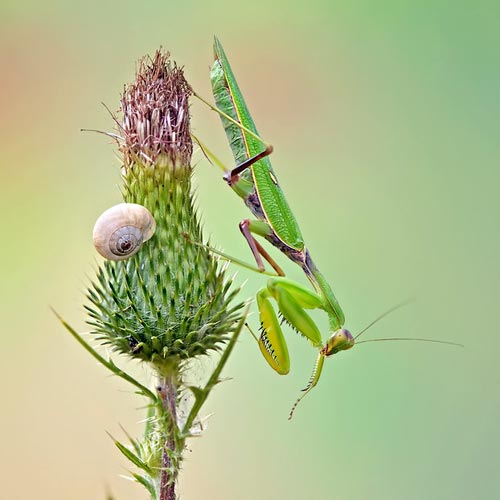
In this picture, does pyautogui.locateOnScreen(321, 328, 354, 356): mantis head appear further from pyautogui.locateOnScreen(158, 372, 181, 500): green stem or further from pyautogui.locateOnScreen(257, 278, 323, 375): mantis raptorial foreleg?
pyautogui.locateOnScreen(158, 372, 181, 500): green stem

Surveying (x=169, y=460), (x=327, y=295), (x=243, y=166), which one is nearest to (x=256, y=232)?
(x=243, y=166)

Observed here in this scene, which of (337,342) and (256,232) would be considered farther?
(256,232)

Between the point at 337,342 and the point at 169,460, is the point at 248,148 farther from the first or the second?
the point at 169,460

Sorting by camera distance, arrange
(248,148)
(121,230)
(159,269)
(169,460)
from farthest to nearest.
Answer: (248,148)
(159,269)
(121,230)
(169,460)

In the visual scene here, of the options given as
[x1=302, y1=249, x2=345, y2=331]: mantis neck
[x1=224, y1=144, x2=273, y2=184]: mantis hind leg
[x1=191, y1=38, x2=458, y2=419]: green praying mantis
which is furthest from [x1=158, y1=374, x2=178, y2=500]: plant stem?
[x1=224, y1=144, x2=273, y2=184]: mantis hind leg

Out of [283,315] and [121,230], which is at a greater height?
[121,230]

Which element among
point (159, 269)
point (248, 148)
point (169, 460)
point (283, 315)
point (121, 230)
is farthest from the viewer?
point (248, 148)

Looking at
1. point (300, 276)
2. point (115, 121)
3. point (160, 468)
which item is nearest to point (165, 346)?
point (160, 468)
